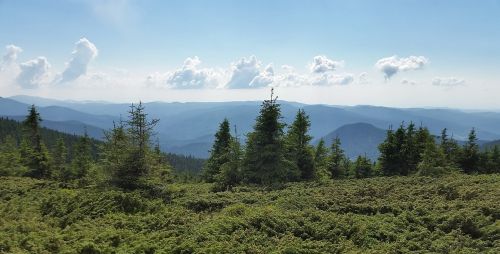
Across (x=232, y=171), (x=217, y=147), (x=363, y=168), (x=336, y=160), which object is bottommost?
(x=363, y=168)

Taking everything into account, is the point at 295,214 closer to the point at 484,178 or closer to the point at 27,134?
the point at 484,178

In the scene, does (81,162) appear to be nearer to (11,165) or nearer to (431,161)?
(11,165)

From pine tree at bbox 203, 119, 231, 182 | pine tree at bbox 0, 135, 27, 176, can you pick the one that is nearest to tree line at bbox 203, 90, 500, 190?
pine tree at bbox 203, 119, 231, 182

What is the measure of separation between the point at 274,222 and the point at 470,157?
138ft

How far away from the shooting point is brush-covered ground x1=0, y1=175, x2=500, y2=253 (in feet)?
45.0

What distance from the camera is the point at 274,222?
16172mm

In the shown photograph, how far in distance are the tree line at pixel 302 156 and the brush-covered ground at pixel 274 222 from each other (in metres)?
11.1

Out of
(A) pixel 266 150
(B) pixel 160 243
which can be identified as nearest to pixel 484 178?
(A) pixel 266 150

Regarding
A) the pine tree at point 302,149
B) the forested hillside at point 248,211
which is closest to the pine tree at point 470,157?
the forested hillside at point 248,211

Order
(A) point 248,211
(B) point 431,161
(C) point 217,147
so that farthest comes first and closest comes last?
(C) point 217,147, (B) point 431,161, (A) point 248,211

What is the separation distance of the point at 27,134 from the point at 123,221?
1753 inches

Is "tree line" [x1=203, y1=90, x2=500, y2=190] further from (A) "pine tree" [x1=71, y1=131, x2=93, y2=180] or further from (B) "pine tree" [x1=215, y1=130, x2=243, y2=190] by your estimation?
(A) "pine tree" [x1=71, y1=131, x2=93, y2=180]

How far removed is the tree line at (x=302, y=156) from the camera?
35844 millimetres

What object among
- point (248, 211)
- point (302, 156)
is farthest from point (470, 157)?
point (248, 211)
